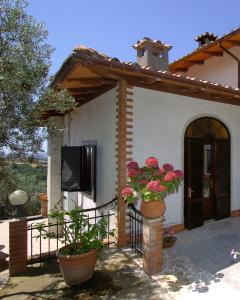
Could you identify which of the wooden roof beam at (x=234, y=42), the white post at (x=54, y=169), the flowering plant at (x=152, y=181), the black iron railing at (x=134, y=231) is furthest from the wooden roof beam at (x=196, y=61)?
the black iron railing at (x=134, y=231)

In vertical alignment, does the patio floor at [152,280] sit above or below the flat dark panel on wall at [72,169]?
below

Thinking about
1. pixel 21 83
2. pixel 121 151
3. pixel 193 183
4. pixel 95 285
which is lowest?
pixel 95 285

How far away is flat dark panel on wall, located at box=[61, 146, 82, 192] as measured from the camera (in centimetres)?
760

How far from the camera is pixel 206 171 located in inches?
333

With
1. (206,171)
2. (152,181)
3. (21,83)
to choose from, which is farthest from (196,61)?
(21,83)

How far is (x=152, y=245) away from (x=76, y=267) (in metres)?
1.43

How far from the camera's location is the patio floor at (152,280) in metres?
4.33

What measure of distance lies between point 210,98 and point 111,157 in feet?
11.6

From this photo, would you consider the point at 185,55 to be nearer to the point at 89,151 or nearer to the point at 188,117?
the point at 188,117

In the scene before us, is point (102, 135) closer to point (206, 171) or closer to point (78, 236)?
point (78, 236)

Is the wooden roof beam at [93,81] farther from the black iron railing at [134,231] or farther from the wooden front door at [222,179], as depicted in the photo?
the wooden front door at [222,179]

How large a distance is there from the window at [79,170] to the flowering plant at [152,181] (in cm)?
257

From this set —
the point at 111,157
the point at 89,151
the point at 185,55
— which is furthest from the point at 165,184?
the point at 185,55

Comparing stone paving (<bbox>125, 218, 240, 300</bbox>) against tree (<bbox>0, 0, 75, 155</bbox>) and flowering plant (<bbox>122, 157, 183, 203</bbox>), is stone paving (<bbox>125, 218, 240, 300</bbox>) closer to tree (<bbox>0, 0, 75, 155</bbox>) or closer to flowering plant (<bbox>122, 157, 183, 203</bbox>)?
flowering plant (<bbox>122, 157, 183, 203</bbox>)
